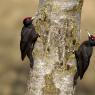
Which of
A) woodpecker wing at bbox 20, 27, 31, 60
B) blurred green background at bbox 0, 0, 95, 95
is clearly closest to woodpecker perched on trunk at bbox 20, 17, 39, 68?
woodpecker wing at bbox 20, 27, 31, 60

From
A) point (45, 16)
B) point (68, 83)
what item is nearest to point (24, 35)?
point (45, 16)

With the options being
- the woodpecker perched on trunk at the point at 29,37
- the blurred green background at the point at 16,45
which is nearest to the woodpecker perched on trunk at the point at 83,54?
the woodpecker perched on trunk at the point at 29,37

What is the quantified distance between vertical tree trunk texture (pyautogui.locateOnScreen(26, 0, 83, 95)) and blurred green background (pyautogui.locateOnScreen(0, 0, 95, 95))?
416 inches

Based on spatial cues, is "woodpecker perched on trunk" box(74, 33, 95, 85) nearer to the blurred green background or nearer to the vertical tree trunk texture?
the vertical tree trunk texture

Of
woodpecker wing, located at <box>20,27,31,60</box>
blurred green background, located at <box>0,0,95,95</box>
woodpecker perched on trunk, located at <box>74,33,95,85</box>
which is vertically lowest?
blurred green background, located at <box>0,0,95,95</box>

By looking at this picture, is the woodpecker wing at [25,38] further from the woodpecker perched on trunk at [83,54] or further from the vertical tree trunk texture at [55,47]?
the woodpecker perched on trunk at [83,54]

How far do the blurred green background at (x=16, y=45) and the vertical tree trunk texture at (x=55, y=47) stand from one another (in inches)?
416

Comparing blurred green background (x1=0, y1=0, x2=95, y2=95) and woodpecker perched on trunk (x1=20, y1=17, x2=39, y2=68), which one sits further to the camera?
blurred green background (x1=0, y1=0, x2=95, y2=95)

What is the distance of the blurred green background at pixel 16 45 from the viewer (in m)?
15.9

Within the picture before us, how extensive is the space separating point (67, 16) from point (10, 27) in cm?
1249

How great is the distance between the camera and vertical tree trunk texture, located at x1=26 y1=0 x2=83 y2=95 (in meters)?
4.82

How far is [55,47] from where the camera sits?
4.84 meters

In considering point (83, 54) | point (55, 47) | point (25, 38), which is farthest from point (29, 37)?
point (83, 54)

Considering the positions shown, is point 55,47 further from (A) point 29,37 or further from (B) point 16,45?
(B) point 16,45
